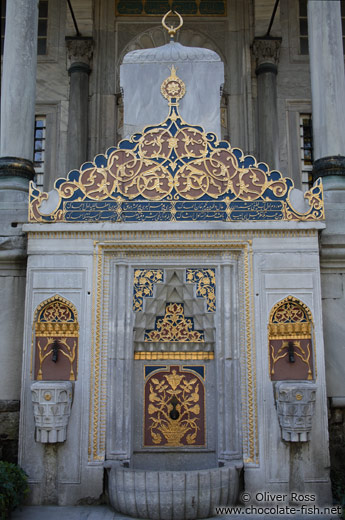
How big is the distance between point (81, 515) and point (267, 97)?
1051 centimetres

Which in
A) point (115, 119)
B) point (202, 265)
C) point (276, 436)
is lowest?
point (276, 436)

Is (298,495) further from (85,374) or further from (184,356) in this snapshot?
(85,374)

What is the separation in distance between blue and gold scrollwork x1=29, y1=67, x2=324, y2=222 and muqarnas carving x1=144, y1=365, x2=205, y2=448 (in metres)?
2.10

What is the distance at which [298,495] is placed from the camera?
6465 mm

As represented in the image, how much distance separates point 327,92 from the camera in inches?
348

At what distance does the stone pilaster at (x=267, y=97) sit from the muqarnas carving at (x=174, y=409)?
7.31 metres

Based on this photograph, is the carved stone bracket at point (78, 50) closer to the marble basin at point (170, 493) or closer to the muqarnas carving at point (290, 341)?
the muqarnas carving at point (290, 341)

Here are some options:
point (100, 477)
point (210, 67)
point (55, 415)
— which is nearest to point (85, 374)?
point (55, 415)

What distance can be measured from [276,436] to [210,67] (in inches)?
210

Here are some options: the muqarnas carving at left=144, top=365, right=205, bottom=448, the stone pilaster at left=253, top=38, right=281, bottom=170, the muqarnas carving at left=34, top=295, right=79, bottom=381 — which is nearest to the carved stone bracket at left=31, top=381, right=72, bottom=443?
the muqarnas carving at left=34, top=295, right=79, bottom=381

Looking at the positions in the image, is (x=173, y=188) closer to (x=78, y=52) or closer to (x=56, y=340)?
(x=56, y=340)

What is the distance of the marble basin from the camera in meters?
5.86

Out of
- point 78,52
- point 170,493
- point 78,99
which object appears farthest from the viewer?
point 78,52

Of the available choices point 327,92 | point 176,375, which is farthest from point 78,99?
point 176,375
